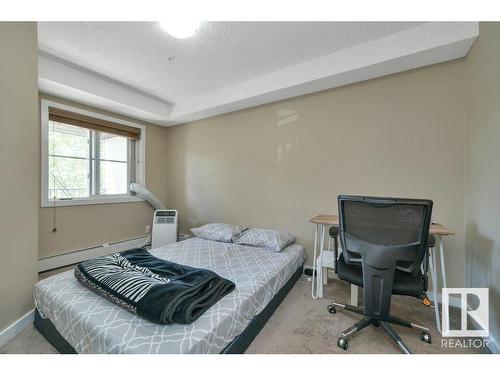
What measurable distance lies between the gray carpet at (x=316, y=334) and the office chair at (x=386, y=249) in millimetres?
87

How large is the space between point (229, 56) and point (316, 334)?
2659 mm

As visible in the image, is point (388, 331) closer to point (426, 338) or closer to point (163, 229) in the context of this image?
point (426, 338)

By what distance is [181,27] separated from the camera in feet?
5.52

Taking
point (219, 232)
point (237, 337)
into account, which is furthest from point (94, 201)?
point (237, 337)

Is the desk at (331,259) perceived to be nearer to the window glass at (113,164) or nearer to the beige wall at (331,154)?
the beige wall at (331,154)

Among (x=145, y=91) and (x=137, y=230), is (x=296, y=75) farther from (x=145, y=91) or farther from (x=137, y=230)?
(x=137, y=230)

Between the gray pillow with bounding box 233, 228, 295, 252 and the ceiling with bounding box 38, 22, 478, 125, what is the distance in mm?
1743

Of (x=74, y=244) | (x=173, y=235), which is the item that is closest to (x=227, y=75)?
(x=173, y=235)

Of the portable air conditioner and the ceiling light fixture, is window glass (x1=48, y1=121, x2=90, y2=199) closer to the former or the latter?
the portable air conditioner

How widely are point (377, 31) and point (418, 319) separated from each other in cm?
250

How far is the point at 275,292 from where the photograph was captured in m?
1.78

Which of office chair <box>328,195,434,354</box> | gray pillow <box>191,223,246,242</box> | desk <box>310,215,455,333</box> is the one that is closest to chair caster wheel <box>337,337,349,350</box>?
office chair <box>328,195,434,354</box>

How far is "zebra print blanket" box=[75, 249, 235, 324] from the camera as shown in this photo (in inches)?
43.8

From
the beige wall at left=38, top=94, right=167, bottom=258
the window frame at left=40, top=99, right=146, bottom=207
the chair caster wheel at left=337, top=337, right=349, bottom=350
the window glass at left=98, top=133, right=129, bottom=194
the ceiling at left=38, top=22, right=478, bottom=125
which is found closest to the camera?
the chair caster wheel at left=337, top=337, right=349, bottom=350
